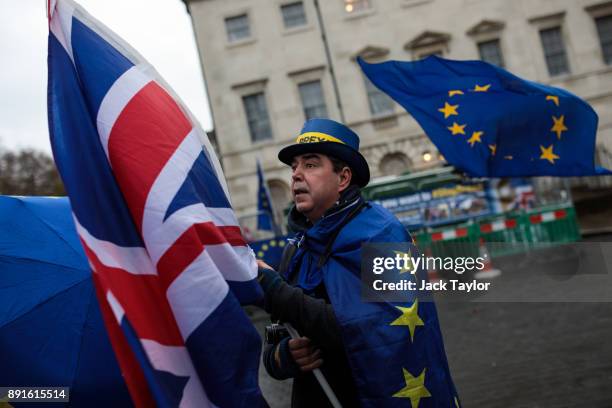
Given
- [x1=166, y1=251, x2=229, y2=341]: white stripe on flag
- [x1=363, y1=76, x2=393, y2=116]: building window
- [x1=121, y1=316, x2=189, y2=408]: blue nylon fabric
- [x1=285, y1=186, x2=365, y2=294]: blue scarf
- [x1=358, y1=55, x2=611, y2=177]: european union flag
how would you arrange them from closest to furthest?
[x1=121, y1=316, x2=189, y2=408]: blue nylon fabric, [x1=166, y1=251, x2=229, y2=341]: white stripe on flag, [x1=285, y1=186, x2=365, y2=294]: blue scarf, [x1=358, y1=55, x2=611, y2=177]: european union flag, [x1=363, y1=76, x2=393, y2=116]: building window

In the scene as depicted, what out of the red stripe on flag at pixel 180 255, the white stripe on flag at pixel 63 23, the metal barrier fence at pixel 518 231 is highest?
the white stripe on flag at pixel 63 23

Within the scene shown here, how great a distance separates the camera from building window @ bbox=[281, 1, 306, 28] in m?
22.9

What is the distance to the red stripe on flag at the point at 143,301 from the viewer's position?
170 cm

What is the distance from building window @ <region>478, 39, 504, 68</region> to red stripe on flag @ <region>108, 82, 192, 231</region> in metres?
22.6

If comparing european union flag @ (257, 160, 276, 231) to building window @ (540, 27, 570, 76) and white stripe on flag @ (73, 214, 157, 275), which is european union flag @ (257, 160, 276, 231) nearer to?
white stripe on flag @ (73, 214, 157, 275)

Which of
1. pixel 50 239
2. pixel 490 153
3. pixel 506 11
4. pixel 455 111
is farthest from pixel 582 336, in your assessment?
pixel 506 11

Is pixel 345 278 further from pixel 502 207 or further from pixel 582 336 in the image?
pixel 502 207

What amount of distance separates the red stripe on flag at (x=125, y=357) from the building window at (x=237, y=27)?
74.4 ft

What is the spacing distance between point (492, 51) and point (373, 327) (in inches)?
896

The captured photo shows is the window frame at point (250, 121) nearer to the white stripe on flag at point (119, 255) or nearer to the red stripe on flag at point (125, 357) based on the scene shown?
the white stripe on flag at point (119, 255)

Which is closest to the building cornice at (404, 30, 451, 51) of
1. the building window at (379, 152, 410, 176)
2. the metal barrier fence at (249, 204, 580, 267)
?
the building window at (379, 152, 410, 176)

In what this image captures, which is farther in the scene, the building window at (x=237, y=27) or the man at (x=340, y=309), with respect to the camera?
the building window at (x=237, y=27)

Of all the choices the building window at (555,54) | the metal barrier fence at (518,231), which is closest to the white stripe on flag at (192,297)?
the metal barrier fence at (518,231)

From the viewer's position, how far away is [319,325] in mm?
2068
